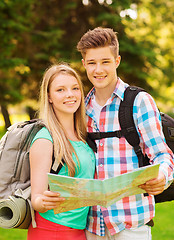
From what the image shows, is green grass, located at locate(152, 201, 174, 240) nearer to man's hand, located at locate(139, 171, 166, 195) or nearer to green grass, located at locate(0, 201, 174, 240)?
green grass, located at locate(0, 201, 174, 240)

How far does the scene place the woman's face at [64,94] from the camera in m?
2.56

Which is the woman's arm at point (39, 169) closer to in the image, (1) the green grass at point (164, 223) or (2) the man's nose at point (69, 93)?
(2) the man's nose at point (69, 93)

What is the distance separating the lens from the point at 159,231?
558cm

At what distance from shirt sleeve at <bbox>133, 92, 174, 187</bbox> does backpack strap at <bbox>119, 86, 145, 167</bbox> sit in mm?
33

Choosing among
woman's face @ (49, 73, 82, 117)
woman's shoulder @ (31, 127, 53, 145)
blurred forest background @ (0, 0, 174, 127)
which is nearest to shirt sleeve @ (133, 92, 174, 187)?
woman's face @ (49, 73, 82, 117)

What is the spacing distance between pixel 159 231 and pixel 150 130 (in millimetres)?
3701

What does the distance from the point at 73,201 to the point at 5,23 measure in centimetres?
860

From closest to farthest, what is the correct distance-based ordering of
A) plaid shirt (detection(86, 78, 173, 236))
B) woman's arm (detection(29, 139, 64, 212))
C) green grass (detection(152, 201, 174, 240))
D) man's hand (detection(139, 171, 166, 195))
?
man's hand (detection(139, 171, 166, 195))
woman's arm (detection(29, 139, 64, 212))
plaid shirt (detection(86, 78, 173, 236))
green grass (detection(152, 201, 174, 240))

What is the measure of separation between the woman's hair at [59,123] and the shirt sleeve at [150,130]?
465mm

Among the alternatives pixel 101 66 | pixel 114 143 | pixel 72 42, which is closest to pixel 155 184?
pixel 114 143

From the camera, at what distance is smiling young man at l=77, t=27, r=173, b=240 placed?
2357 mm

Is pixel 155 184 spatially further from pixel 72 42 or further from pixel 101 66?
pixel 72 42

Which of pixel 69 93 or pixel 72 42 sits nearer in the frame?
pixel 69 93

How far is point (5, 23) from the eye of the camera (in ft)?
32.0
